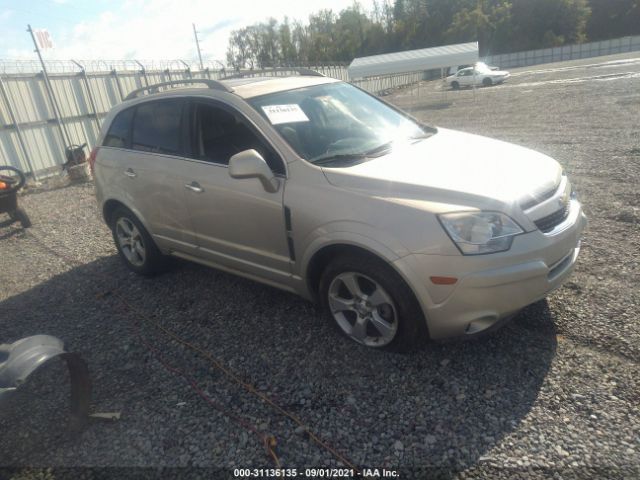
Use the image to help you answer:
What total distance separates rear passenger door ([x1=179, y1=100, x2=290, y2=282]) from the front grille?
5.52 ft

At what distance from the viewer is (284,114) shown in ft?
11.6

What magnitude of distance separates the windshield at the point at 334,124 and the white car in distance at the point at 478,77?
96.8 ft

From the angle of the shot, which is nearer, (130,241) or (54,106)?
(130,241)

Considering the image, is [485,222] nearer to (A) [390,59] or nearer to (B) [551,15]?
(A) [390,59]

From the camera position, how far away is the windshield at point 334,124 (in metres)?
3.35

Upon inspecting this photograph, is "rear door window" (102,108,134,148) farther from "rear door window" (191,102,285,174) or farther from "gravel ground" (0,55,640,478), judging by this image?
"gravel ground" (0,55,640,478)

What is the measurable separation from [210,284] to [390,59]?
2582 centimetres

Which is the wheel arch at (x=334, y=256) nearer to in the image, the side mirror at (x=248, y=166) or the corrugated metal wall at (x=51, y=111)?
the side mirror at (x=248, y=166)

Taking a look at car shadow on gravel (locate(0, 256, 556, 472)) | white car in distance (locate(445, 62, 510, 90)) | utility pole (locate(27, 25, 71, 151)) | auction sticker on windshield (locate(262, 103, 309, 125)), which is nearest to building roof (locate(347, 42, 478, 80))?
white car in distance (locate(445, 62, 510, 90))

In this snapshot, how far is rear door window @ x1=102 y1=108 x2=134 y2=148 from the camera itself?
181 inches

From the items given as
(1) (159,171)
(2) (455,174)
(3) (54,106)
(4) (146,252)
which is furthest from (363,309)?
(3) (54,106)

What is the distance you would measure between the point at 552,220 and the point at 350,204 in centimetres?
128

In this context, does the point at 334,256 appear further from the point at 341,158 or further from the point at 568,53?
the point at 568,53

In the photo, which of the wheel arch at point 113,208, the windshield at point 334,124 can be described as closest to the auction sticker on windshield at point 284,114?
the windshield at point 334,124
